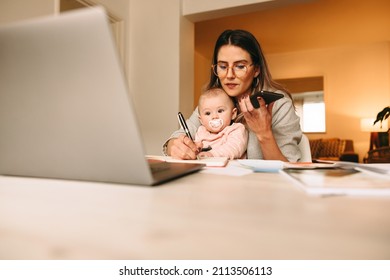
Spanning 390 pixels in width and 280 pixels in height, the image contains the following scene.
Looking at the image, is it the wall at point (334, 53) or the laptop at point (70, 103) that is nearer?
the laptop at point (70, 103)

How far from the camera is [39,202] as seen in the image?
323 mm

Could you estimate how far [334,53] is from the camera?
591 cm

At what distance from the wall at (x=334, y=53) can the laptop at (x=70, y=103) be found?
14.5 ft

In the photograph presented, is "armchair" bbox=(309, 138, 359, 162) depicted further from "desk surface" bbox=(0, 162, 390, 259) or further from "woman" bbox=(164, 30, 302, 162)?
"desk surface" bbox=(0, 162, 390, 259)

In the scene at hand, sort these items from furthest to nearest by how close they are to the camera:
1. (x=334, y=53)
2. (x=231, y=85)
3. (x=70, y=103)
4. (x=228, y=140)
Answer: (x=334, y=53)
(x=231, y=85)
(x=228, y=140)
(x=70, y=103)

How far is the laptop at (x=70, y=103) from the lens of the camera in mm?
345

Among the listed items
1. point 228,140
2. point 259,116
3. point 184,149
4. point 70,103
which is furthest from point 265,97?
point 70,103

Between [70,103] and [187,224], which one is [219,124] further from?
[187,224]

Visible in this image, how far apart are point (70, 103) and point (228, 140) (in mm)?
1003

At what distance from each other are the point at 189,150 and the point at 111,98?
1.85 ft

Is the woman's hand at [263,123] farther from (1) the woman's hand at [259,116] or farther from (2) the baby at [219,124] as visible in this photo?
(2) the baby at [219,124]

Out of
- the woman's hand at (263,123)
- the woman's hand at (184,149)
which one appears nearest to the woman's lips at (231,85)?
the woman's hand at (263,123)

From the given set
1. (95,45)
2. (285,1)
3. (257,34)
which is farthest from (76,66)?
(257,34)

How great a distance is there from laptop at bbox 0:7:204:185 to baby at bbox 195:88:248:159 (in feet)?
2.97
